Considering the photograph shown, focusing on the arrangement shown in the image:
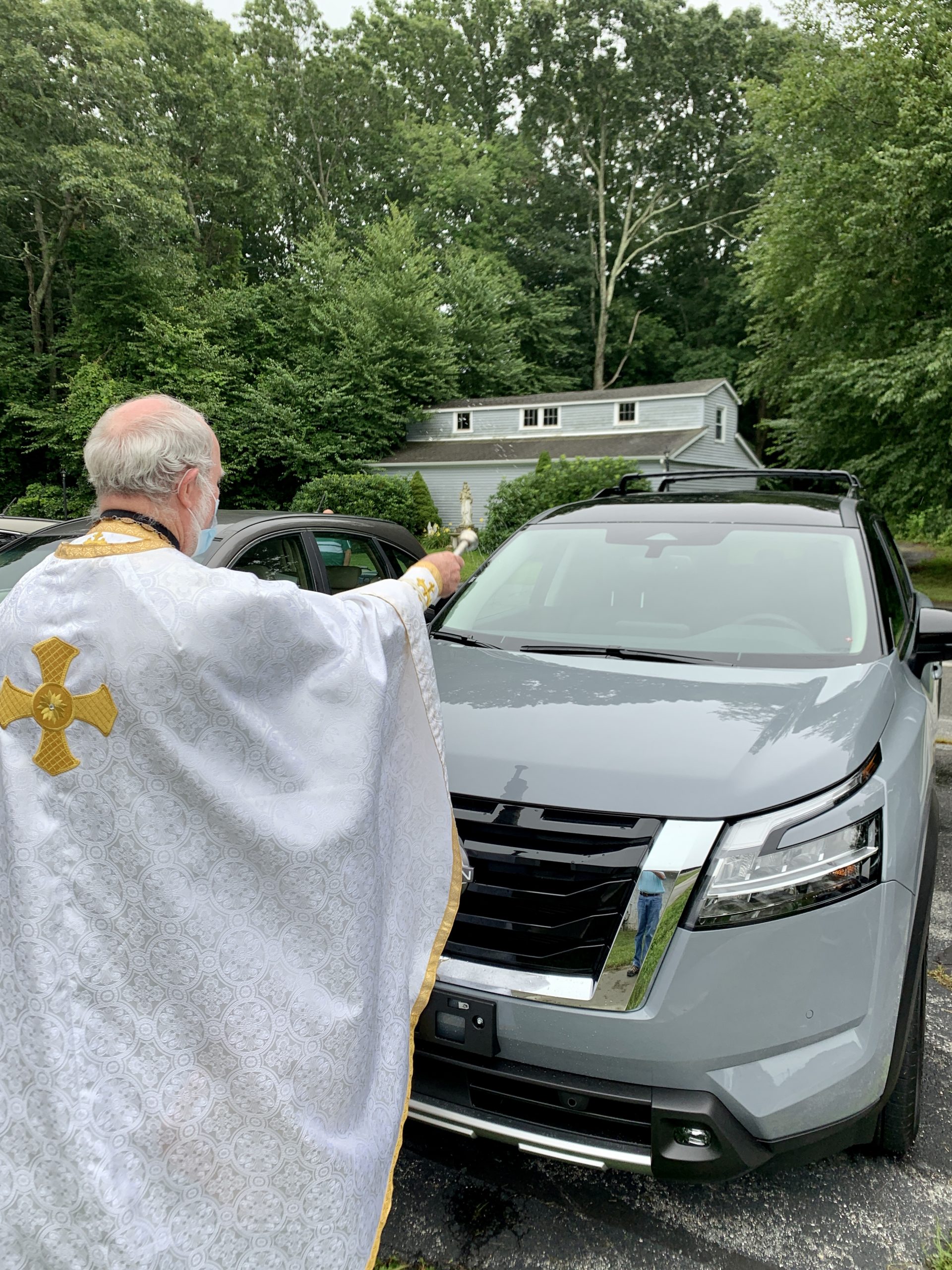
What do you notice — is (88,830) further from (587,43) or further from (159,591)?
(587,43)

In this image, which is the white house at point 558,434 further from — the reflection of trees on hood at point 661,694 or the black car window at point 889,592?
the reflection of trees on hood at point 661,694


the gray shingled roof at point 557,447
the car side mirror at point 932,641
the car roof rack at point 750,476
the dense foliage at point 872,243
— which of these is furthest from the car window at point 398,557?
the gray shingled roof at point 557,447

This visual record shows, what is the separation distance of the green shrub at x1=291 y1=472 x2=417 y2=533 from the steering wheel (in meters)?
25.3

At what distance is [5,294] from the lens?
32.6m

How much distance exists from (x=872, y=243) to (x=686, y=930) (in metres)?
19.5

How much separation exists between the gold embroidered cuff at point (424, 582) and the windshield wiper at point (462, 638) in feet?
3.65

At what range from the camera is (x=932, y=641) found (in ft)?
10.3

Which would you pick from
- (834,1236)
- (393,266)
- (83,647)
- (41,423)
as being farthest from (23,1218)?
(393,266)

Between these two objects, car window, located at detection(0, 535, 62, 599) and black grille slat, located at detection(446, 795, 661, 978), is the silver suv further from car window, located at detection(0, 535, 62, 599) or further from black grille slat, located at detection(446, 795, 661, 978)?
car window, located at detection(0, 535, 62, 599)

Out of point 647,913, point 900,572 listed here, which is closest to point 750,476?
point 900,572

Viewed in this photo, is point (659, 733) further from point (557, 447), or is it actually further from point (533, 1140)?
point (557, 447)

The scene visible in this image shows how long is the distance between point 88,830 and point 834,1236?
1929 mm

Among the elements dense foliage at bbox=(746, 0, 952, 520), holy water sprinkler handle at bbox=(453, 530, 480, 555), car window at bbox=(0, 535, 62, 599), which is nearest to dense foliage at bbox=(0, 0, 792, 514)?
dense foliage at bbox=(746, 0, 952, 520)

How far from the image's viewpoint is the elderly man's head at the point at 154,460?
163 centimetres
